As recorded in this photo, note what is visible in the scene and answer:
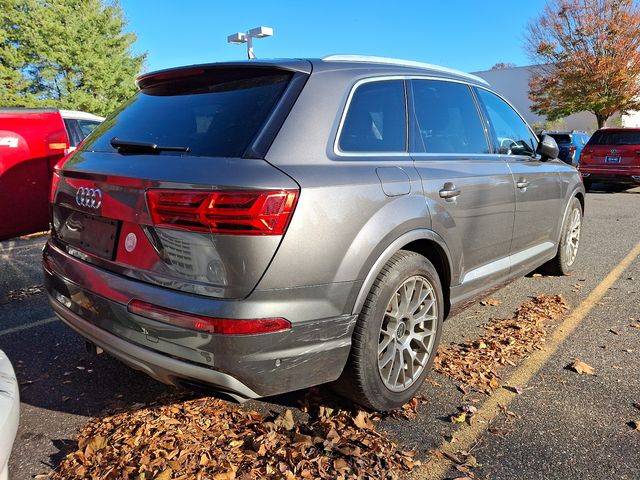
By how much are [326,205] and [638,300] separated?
3.67m

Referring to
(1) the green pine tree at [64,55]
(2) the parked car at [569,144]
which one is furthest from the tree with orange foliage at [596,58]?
(1) the green pine tree at [64,55]

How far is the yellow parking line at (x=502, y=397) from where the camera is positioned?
2.28 metres

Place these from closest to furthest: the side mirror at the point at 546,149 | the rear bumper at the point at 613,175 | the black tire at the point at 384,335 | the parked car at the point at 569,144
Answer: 1. the black tire at the point at 384,335
2. the side mirror at the point at 546,149
3. the rear bumper at the point at 613,175
4. the parked car at the point at 569,144

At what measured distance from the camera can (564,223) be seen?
15.7 feet

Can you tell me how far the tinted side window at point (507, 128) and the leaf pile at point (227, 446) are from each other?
93.6 inches

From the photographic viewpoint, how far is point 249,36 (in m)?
14.3

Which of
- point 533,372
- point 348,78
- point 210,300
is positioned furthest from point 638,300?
point 210,300

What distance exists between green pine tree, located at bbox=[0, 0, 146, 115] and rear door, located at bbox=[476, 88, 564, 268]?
79.5ft

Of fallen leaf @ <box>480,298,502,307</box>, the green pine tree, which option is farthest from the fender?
the green pine tree

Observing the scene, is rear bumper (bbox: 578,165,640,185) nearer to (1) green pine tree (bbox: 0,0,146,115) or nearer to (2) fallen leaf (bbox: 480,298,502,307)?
(2) fallen leaf (bbox: 480,298,502,307)

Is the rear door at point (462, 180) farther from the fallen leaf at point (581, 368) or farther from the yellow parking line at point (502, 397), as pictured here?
the fallen leaf at point (581, 368)

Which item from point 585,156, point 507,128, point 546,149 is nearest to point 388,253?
point 507,128

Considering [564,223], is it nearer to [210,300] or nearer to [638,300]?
[638,300]

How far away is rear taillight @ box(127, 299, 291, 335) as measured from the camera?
197 centimetres
